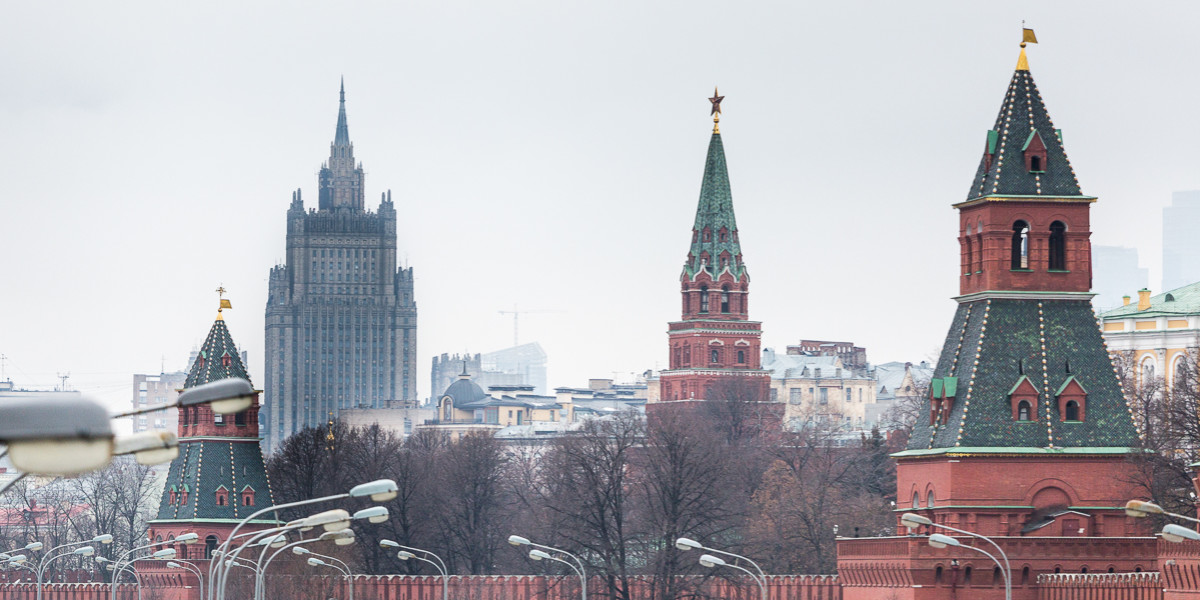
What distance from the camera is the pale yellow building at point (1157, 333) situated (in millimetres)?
135250

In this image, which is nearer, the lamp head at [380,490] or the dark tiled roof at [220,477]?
the lamp head at [380,490]

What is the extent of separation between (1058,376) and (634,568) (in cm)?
3744

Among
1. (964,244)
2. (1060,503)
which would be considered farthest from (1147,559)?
(964,244)

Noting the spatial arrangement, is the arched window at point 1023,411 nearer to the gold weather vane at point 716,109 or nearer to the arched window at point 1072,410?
the arched window at point 1072,410

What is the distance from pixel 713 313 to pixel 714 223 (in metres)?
6.37

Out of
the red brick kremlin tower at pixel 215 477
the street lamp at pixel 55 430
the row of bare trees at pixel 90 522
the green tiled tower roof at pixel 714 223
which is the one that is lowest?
the row of bare trees at pixel 90 522

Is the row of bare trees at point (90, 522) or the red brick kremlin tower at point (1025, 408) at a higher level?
the red brick kremlin tower at point (1025, 408)

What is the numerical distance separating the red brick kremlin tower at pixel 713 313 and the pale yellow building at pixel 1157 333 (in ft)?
135

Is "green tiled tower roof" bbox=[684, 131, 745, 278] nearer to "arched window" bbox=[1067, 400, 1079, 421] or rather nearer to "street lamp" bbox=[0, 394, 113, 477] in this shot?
"arched window" bbox=[1067, 400, 1079, 421]

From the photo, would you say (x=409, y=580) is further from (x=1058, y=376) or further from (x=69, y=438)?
(x=69, y=438)

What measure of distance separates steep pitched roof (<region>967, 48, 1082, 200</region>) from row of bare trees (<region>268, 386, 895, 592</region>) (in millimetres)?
29476

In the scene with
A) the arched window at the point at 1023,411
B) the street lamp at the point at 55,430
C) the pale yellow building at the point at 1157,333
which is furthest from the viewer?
the pale yellow building at the point at 1157,333

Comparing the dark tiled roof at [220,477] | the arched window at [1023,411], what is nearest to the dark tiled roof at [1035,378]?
the arched window at [1023,411]

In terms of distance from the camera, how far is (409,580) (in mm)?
115750
